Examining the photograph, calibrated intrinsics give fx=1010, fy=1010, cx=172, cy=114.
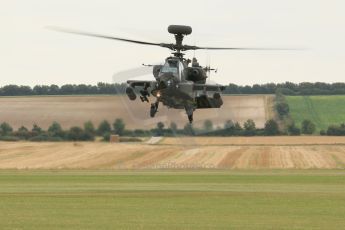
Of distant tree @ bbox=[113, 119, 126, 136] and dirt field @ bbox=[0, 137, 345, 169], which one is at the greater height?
distant tree @ bbox=[113, 119, 126, 136]

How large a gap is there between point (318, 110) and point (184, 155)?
37504 mm

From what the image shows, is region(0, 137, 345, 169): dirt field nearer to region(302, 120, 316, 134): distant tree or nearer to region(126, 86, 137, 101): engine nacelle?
region(302, 120, 316, 134): distant tree

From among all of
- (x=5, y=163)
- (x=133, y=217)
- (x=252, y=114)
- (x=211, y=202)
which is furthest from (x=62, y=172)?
(x=133, y=217)

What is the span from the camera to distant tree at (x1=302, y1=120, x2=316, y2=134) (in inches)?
5261

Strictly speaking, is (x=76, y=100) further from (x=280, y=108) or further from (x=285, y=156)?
(x=285, y=156)

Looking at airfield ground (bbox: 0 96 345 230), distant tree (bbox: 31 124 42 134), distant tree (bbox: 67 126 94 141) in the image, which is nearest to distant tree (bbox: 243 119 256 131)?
airfield ground (bbox: 0 96 345 230)

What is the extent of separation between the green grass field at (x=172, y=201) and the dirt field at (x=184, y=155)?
16412mm

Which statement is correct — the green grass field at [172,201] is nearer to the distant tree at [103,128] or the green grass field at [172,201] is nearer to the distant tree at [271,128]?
the distant tree at [103,128]

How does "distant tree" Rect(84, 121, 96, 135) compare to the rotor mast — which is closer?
the rotor mast

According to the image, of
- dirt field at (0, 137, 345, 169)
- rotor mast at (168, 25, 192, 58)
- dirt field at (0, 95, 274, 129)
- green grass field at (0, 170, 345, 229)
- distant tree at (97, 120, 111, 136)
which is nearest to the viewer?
green grass field at (0, 170, 345, 229)

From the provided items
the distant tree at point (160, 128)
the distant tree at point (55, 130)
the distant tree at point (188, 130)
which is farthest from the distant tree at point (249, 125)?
the distant tree at point (188, 130)

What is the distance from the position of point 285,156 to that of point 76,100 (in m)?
35.9

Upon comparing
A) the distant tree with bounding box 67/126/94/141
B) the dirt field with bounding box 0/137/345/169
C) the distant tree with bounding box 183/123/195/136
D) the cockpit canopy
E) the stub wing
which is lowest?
the dirt field with bounding box 0/137/345/169

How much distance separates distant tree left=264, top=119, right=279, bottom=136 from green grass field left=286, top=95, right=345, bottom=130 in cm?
1157
